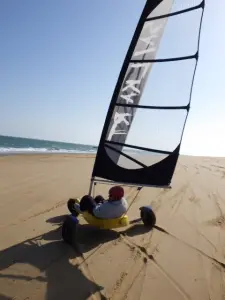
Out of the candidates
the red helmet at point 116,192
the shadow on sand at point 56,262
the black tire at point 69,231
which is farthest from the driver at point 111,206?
the black tire at point 69,231

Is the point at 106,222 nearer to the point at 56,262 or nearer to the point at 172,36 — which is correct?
the point at 56,262

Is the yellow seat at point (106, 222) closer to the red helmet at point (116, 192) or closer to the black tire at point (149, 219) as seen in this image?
the red helmet at point (116, 192)

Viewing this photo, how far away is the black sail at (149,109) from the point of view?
209 inches

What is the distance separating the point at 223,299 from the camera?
3301 mm

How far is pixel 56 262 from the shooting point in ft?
12.5

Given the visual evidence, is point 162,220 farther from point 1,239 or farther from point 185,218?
point 1,239

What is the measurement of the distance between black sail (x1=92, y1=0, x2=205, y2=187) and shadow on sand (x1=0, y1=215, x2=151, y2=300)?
1.22m

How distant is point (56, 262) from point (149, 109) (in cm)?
319

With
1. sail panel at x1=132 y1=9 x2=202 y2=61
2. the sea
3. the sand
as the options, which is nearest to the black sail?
sail panel at x1=132 y1=9 x2=202 y2=61

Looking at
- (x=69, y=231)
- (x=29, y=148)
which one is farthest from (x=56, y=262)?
(x=29, y=148)

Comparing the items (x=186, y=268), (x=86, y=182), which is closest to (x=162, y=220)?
(x=186, y=268)

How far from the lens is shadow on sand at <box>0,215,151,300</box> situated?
10.4ft

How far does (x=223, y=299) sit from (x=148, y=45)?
14.1ft

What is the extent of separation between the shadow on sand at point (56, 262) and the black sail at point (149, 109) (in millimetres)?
1216
